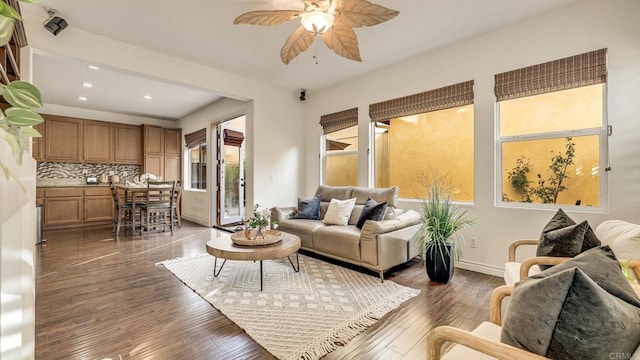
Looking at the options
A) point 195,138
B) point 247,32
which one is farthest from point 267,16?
point 195,138

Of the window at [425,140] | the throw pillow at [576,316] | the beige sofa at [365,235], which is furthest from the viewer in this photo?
the window at [425,140]

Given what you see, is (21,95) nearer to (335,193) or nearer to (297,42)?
(297,42)

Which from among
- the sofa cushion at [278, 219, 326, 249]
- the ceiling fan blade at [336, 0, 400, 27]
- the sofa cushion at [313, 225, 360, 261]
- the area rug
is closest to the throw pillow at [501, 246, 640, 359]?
the area rug

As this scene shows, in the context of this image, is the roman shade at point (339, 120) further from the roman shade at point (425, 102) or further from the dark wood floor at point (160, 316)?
the dark wood floor at point (160, 316)

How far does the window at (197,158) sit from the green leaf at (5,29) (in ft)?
20.5

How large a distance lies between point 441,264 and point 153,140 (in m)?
7.13

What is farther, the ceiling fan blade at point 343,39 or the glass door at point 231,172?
the glass door at point 231,172

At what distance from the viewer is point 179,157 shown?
7.49 metres

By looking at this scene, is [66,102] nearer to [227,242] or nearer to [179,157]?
[179,157]

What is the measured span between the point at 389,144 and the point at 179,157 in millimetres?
5786

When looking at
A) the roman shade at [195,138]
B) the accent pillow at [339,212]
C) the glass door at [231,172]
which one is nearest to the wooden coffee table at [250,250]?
the accent pillow at [339,212]

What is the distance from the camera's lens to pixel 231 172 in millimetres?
6648

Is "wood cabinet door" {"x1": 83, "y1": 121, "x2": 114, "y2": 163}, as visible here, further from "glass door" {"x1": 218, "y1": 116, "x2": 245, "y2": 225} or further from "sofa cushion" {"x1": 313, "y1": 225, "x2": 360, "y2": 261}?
"sofa cushion" {"x1": 313, "y1": 225, "x2": 360, "y2": 261}

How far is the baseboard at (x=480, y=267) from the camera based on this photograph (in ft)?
10.4
